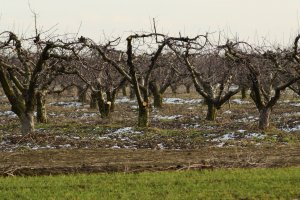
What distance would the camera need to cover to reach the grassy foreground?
354 inches

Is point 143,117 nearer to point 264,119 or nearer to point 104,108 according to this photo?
point 264,119

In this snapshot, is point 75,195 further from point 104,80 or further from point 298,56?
→ point 104,80

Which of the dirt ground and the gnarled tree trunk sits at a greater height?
the gnarled tree trunk

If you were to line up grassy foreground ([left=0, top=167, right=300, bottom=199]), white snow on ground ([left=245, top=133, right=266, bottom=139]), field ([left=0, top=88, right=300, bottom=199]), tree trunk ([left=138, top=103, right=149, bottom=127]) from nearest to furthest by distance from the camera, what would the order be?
grassy foreground ([left=0, top=167, right=300, bottom=199]), field ([left=0, top=88, right=300, bottom=199]), white snow on ground ([left=245, top=133, right=266, bottom=139]), tree trunk ([left=138, top=103, right=149, bottom=127])

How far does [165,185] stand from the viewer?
9719 millimetres

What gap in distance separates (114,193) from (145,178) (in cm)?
130

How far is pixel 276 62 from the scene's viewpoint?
70.0ft

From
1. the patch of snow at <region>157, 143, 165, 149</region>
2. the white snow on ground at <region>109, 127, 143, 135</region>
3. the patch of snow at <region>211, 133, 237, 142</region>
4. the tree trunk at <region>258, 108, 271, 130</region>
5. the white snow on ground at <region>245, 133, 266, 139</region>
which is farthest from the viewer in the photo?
the tree trunk at <region>258, 108, 271, 130</region>

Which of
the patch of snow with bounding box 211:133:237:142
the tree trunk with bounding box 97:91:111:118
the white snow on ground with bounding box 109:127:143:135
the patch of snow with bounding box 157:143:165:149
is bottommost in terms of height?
the patch of snow with bounding box 157:143:165:149

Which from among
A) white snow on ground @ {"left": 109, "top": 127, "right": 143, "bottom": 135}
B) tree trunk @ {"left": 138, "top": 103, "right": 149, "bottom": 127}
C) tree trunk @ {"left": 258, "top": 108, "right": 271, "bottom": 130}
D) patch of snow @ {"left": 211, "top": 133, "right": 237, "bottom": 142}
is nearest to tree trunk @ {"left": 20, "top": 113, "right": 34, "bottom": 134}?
white snow on ground @ {"left": 109, "top": 127, "right": 143, "bottom": 135}

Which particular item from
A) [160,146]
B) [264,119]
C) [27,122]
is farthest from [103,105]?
[160,146]

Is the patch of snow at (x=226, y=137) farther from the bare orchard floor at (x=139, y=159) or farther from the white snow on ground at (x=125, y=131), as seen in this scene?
the white snow on ground at (x=125, y=131)

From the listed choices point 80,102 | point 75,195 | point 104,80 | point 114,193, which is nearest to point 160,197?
point 114,193

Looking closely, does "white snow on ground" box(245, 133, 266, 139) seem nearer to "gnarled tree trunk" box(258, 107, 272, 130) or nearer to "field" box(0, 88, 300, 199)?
"field" box(0, 88, 300, 199)
